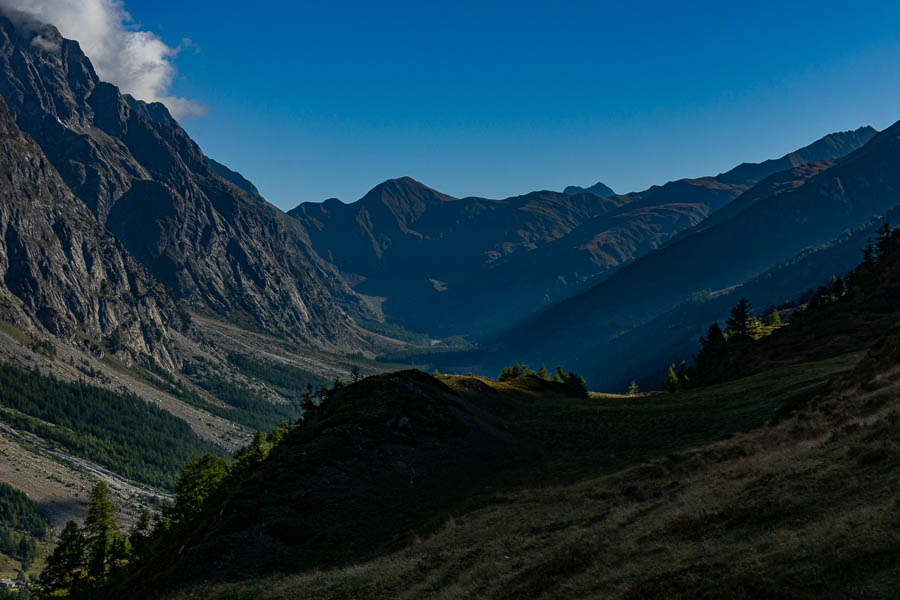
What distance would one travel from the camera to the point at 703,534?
20.8 m

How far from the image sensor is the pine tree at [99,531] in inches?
2768

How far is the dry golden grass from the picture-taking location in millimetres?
15555

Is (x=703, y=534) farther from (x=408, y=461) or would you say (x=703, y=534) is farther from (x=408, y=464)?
(x=408, y=461)

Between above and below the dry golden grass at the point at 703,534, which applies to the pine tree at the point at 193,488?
below

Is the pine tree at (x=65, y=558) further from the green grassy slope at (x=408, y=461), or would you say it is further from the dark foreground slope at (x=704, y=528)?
the dark foreground slope at (x=704, y=528)

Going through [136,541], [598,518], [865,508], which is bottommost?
[136,541]

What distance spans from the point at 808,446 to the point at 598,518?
458 inches

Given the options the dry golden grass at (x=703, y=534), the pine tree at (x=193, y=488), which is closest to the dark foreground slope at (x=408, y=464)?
the dry golden grass at (x=703, y=534)

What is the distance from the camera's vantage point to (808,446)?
2845 cm

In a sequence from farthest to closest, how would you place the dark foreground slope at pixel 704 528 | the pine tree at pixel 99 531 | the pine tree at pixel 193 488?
the pine tree at pixel 193 488
the pine tree at pixel 99 531
the dark foreground slope at pixel 704 528

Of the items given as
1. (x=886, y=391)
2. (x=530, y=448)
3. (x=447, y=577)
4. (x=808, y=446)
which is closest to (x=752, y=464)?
(x=808, y=446)

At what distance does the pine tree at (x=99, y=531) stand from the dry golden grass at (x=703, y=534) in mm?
53156

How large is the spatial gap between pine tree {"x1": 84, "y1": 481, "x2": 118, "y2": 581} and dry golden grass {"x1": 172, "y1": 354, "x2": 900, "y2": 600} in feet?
174

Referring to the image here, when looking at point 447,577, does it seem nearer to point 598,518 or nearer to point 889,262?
point 598,518
